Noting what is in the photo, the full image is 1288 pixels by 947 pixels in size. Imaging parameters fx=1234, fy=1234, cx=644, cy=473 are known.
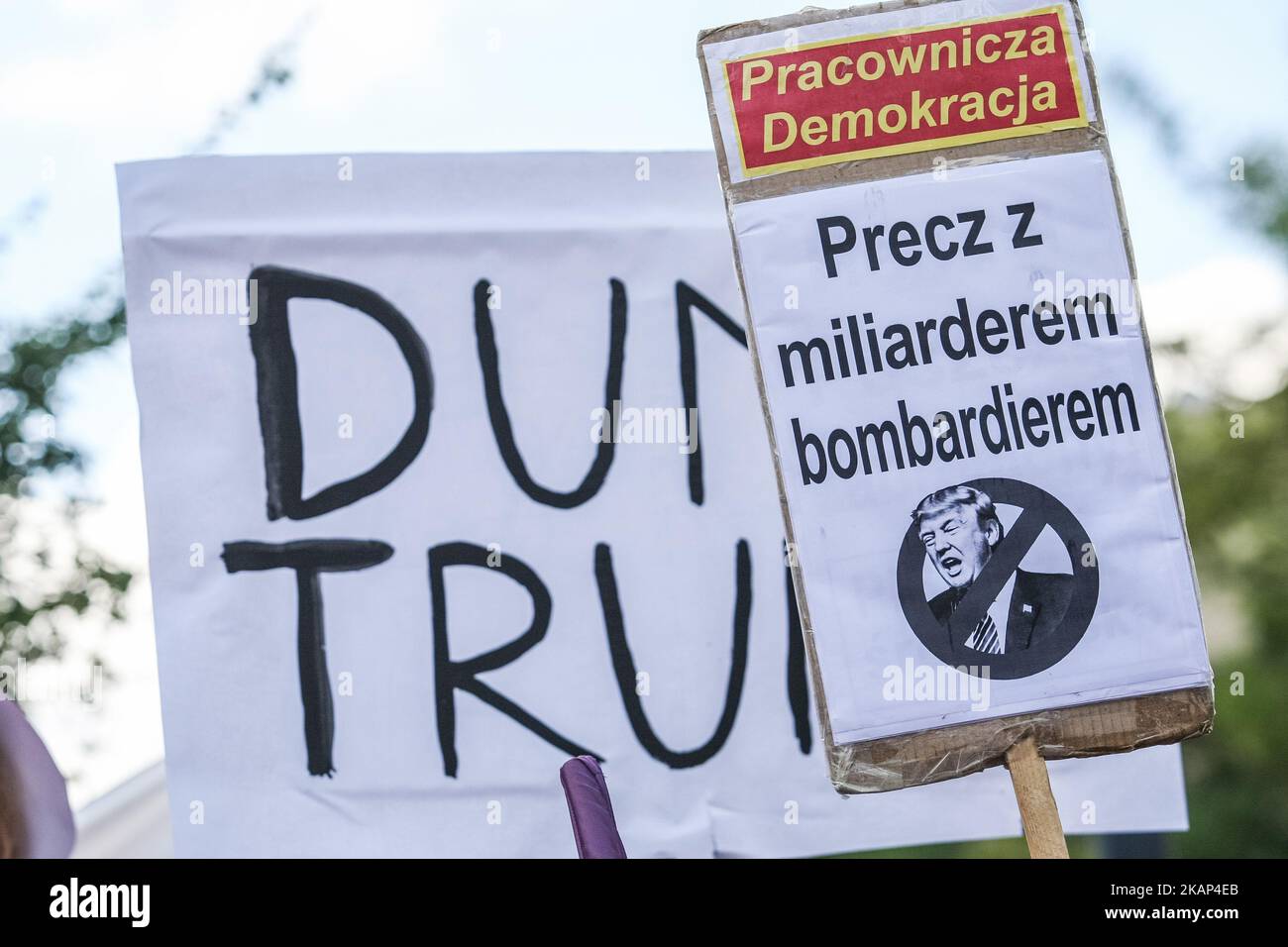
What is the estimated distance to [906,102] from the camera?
1.67 meters

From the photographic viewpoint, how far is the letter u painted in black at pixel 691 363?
2.25 metres

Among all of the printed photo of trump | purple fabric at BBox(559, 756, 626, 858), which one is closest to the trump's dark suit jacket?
the printed photo of trump

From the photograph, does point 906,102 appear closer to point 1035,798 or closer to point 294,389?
point 1035,798

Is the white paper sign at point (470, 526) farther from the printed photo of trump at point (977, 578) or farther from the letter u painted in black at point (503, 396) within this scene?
the printed photo of trump at point (977, 578)

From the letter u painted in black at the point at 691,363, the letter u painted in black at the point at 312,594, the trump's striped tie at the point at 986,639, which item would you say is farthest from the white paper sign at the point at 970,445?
the letter u painted in black at the point at 312,594

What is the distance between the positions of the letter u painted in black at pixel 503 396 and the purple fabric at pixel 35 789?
875 millimetres

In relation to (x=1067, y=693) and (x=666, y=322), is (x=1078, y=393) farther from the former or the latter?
(x=666, y=322)

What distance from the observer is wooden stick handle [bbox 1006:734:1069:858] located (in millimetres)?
1542

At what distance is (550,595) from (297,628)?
1.46 ft

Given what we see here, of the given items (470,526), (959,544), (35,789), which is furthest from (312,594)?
(959,544)

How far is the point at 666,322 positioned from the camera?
2258 mm

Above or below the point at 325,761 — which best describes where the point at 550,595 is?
above
